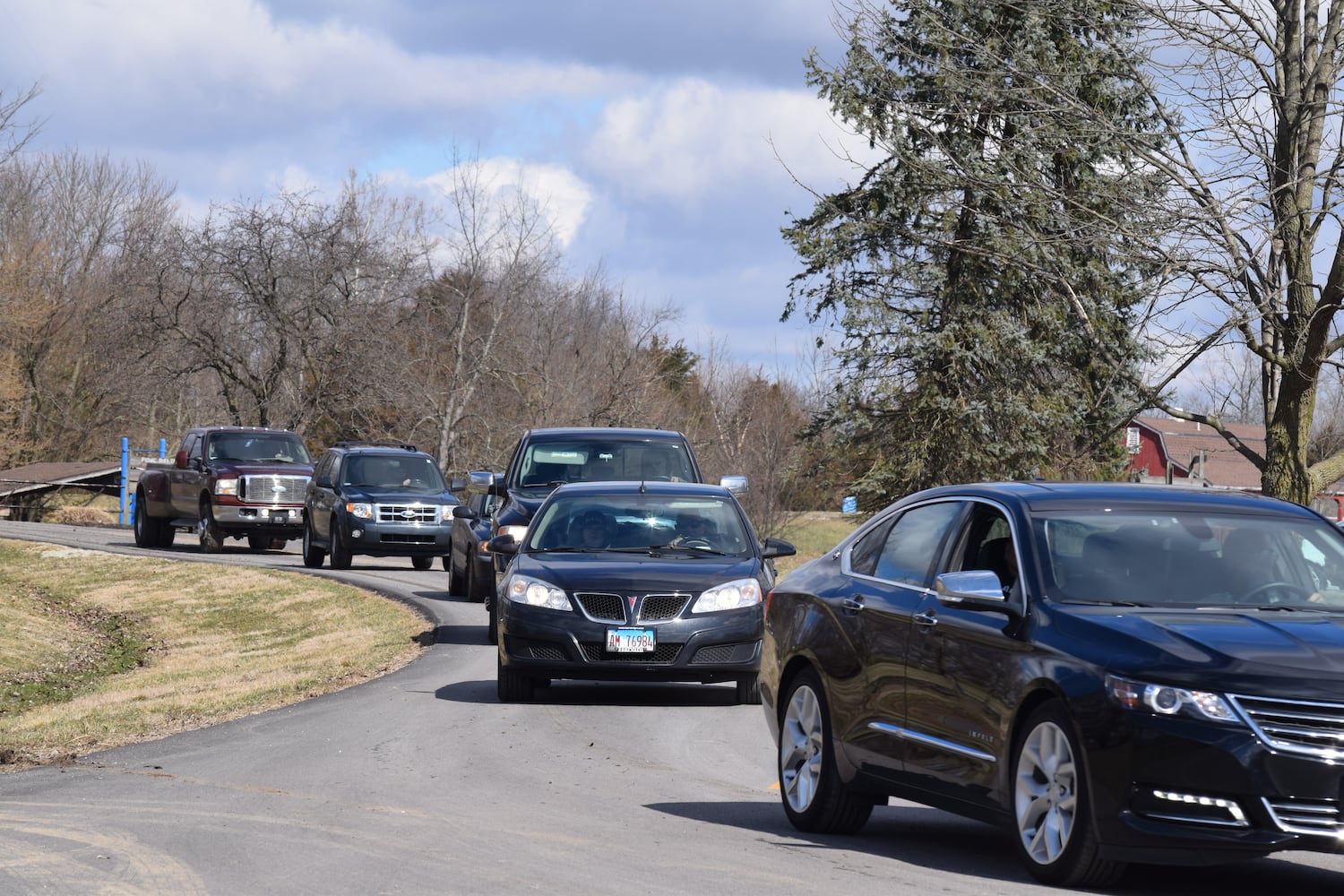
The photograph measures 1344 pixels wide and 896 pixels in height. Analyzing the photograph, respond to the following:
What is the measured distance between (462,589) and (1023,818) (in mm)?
18818

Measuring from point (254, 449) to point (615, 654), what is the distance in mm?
23329

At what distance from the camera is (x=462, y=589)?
83.5 feet

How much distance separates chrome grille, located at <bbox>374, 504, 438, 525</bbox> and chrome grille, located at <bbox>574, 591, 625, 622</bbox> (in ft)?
54.2

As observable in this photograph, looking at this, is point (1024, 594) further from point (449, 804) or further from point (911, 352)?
point (911, 352)

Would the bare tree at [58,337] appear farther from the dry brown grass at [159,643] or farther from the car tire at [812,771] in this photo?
the car tire at [812,771]

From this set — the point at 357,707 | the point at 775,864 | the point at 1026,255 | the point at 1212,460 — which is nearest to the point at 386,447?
the point at 1026,255

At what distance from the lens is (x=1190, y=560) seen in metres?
7.50

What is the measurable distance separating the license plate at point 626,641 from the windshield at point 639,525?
4.70ft

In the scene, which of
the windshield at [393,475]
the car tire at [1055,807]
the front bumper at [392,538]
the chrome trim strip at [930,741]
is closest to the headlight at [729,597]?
the chrome trim strip at [930,741]

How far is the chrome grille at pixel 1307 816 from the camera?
6.29 m

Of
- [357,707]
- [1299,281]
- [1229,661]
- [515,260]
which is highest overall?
[515,260]

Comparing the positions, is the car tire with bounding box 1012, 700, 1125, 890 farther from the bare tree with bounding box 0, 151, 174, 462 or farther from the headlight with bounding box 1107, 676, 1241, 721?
the bare tree with bounding box 0, 151, 174, 462

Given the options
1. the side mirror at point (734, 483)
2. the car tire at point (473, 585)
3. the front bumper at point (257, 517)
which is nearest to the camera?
the side mirror at point (734, 483)

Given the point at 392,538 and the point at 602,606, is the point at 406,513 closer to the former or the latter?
the point at 392,538
